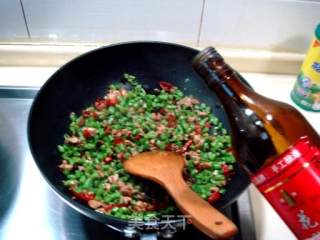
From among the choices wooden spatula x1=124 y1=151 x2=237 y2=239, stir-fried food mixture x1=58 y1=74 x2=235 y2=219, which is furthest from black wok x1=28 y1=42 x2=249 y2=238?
wooden spatula x1=124 y1=151 x2=237 y2=239

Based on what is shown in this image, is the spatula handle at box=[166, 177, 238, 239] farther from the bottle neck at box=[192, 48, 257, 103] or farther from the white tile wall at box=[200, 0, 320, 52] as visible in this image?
the white tile wall at box=[200, 0, 320, 52]

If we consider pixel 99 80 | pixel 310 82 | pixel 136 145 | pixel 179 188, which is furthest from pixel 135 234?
pixel 310 82

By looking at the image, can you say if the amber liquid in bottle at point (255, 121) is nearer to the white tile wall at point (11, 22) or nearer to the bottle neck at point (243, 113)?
the bottle neck at point (243, 113)

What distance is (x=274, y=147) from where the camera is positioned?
61cm

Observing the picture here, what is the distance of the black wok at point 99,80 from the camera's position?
2.55 feet

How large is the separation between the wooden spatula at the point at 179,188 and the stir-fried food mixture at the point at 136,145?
45 millimetres

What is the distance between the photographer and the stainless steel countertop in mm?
712

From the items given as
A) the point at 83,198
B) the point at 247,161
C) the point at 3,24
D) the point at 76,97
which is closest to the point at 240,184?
the point at 247,161

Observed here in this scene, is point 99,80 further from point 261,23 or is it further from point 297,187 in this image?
point 297,187

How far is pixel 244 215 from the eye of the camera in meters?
0.74

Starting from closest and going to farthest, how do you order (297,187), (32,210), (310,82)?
(297,187) < (32,210) < (310,82)

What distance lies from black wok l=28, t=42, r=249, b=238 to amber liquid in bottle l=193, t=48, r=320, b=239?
0.13m

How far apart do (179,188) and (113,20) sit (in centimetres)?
44

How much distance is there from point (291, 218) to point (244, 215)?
20 centimetres
